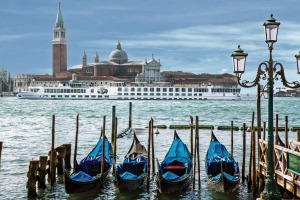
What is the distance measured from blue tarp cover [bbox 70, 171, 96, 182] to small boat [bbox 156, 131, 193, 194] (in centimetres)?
121

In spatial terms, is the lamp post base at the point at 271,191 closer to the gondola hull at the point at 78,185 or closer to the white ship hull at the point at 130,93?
the gondola hull at the point at 78,185

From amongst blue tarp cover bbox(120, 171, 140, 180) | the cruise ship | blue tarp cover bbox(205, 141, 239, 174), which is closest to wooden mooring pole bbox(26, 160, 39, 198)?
blue tarp cover bbox(120, 171, 140, 180)

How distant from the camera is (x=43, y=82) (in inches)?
3669

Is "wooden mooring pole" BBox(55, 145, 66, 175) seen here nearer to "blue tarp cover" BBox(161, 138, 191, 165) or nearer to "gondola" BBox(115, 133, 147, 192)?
"gondola" BBox(115, 133, 147, 192)

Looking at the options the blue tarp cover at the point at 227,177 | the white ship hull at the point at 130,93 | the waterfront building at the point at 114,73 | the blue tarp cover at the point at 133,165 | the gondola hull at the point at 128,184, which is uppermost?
the waterfront building at the point at 114,73

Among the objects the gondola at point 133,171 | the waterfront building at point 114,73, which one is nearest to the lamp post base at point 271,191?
the gondola at point 133,171

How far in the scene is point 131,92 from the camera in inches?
3253

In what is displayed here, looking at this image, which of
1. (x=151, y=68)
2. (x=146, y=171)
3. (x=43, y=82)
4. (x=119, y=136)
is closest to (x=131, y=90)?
(x=151, y=68)

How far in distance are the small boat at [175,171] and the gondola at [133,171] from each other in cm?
36

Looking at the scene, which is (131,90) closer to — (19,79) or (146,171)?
(19,79)

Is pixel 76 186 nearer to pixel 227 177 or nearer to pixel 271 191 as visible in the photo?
pixel 227 177

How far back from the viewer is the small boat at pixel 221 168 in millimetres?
9227

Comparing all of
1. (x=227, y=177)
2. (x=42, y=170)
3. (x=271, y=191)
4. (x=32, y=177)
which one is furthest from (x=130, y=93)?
(x=271, y=191)

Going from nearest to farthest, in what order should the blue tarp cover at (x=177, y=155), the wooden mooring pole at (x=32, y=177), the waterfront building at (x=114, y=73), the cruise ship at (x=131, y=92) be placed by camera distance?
the wooden mooring pole at (x=32, y=177) < the blue tarp cover at (x=177, y=155) < the cruise ship at (x=131, y=92) < the waterfront building at (x=114, y=73)
